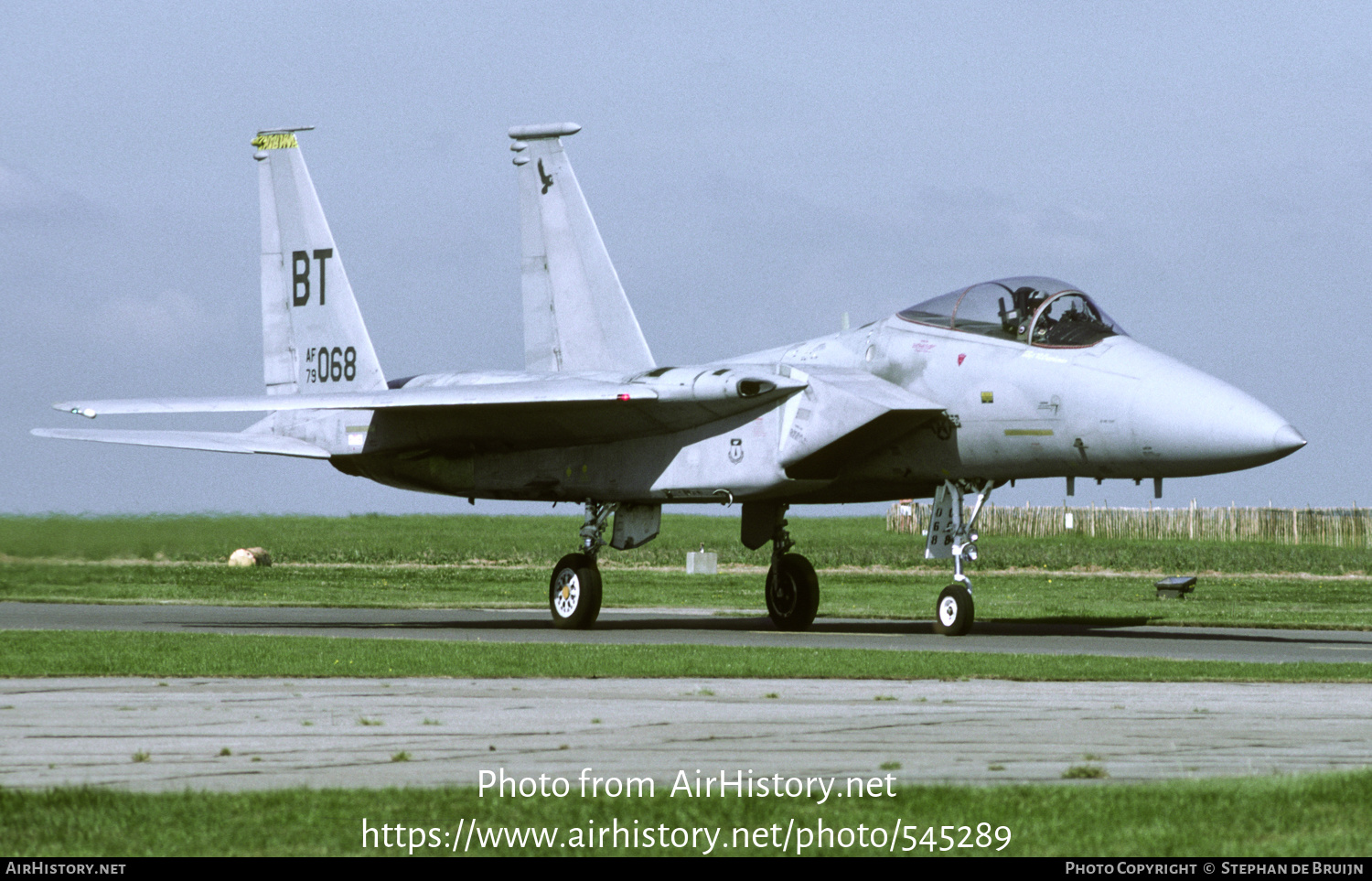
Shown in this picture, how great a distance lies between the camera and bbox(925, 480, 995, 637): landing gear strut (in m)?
20.1

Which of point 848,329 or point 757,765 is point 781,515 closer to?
point 848,329

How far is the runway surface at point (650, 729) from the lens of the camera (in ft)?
27.2

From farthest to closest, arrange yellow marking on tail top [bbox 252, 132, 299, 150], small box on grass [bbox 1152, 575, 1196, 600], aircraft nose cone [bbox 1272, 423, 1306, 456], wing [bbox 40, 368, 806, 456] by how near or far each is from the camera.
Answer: small box on grass [bbox 1152, 575, 1196, 600], yellow marking on tail top [bbox 252, 132, 299, 150], wing [bbox 40, 368, 806, 456], aircraft nose cone [bbox 1272, 423, 1306, 456]

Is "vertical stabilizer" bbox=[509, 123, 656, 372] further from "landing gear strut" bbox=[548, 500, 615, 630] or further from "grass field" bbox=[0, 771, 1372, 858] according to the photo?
"grass field" bbox=[0, 771, 1372, 858]

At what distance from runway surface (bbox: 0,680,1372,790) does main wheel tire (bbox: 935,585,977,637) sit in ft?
20.5

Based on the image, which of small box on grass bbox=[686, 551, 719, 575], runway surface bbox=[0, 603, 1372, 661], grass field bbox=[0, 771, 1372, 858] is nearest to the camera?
grass field bbox=[0, 771, 1372, 858]

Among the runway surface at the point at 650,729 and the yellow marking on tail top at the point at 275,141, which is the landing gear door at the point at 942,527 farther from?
the yellow marking on tail top at the point at 275,141

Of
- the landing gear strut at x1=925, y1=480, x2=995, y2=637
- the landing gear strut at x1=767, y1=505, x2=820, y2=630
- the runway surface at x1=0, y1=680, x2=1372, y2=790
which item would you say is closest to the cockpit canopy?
the landing gear strut at x1=925, y1=480, x2=995, y2=637

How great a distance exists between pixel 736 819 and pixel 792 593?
53.6 ft

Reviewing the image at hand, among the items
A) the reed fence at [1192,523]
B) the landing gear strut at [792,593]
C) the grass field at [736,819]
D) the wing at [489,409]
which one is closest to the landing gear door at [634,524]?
the wing at [489,409]

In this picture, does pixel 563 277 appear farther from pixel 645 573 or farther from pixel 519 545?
pixel 519 545

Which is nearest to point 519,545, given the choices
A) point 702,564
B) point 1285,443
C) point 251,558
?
point 251,558

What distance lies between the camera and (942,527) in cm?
2088
